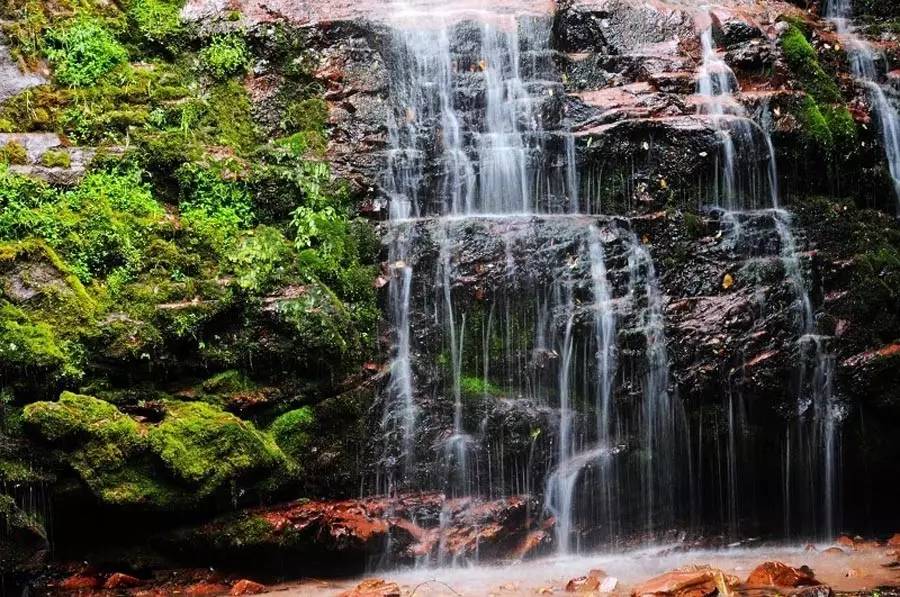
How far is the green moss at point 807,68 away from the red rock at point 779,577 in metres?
6.89

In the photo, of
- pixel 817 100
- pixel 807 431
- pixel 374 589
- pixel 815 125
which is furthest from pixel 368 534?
pixel 817 100

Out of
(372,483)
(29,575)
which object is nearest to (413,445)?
(372,483)

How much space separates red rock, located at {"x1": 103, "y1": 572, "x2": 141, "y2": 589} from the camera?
759cm

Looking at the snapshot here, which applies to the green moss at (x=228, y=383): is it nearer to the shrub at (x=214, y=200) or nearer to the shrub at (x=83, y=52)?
the shrub at (x=214, y=200)

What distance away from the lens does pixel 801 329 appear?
389 inches

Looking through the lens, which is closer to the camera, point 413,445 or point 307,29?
point 413,445

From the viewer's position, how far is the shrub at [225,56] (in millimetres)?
11023

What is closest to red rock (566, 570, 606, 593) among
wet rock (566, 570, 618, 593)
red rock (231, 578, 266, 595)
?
wet rock (566, 570, 618, 593)

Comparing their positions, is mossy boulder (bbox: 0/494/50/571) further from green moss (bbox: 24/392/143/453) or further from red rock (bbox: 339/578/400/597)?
red rock (bbox: 339/578/400/597)

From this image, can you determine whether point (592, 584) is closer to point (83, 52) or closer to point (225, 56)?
point (225, 56)

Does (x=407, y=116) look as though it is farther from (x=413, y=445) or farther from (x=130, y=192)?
(x=413, y=445)

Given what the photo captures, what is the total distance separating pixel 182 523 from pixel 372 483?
209 centimetres

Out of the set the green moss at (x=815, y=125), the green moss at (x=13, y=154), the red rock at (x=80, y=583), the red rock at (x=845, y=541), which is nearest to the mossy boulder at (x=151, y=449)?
the red rock at (x=80, y=583)

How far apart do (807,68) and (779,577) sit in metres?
7.55
